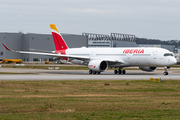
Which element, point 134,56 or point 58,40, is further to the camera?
point 58,40

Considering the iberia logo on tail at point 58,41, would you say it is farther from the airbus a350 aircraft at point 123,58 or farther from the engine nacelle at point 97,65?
the engine nacelle at point 97,65

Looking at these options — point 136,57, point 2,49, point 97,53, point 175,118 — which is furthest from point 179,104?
point 2,49

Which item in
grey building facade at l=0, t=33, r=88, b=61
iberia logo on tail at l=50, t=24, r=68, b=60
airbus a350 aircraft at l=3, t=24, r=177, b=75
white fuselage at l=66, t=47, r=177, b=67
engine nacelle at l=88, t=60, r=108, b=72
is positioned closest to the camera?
white fuselage at l=66, t=47, r=177, b=67

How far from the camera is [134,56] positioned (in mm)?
47219

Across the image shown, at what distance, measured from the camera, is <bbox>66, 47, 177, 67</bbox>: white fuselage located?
148 ft

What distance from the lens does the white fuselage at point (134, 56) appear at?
148 feet

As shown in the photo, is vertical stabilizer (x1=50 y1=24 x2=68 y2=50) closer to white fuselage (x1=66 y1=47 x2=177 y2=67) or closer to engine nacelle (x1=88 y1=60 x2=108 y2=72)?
white fuselage (x1=66 y1=47 x2=177 y2=67)

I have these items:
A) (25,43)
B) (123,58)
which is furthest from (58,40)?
(25,43)

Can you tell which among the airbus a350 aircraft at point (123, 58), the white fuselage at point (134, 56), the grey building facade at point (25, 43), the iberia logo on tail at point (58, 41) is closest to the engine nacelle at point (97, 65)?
the airbus a350 aircraft at point (123, 58)

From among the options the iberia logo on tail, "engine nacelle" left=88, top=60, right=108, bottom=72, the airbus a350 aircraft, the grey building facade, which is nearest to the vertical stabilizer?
the iberia logo on tail

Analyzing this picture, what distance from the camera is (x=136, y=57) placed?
4700 centimetres

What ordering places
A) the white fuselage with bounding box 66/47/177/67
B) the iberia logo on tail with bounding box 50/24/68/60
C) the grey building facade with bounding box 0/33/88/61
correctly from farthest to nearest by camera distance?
the grey building facade with bounding box 0/33/88/61 → the iberia logo on tail with bounding box 50/24/68/60 → the white fuselage with bounding box 66/47/177/67

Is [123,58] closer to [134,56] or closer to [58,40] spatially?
[134,56]

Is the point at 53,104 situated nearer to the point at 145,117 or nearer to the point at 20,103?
the point at 20,103
